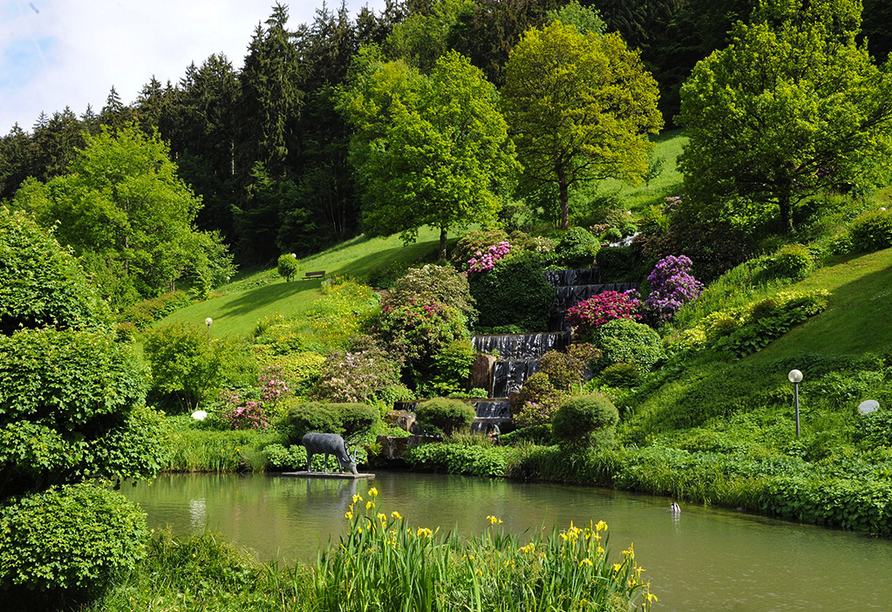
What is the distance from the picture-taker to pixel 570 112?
116 ft

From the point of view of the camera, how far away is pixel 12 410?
6.74 metres

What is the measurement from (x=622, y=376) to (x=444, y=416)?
547cm

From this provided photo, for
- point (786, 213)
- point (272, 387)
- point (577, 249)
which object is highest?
point (786, 213)

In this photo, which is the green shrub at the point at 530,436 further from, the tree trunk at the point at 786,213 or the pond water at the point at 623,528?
the tree trunk at the point at 786,213

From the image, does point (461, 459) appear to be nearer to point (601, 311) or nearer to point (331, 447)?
point (331, 447)

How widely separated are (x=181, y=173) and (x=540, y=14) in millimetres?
39028

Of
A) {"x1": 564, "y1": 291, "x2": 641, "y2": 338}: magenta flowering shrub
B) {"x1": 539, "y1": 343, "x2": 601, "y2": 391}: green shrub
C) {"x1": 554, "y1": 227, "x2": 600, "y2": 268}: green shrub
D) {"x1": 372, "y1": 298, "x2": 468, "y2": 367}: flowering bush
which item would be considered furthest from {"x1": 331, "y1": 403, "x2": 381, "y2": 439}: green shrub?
{"x1": 554, "y1": 227, "x2": 600, "y2": 268}: green shrub

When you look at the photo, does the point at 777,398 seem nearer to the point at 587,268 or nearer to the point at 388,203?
the point at 587,268

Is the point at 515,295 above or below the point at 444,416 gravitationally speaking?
above

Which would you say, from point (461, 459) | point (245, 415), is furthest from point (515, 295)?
point (461, 459)

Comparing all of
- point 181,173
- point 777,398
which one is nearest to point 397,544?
point 777,398

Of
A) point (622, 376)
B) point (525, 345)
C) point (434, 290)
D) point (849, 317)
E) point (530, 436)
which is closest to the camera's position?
point (849, 317)

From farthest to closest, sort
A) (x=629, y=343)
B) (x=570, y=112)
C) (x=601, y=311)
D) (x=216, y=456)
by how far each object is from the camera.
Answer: (x=570, y=112)
(x=601, y=311)
(x=629, y=343)
(x=216, y=456)

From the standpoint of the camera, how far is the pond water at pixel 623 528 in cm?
808
